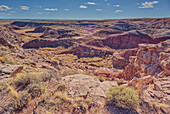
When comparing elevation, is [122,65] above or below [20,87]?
below

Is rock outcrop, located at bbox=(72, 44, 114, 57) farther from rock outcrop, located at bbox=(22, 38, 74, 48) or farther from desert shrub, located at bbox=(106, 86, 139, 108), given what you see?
desert shrub, located at bbox=(106, 86, 139, 108)

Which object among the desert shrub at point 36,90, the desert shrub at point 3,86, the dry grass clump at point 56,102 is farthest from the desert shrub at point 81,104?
the desert shrub at point 3,86

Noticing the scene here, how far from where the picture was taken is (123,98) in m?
3.50

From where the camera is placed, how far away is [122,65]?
80.4 ft

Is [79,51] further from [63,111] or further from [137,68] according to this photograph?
[63,111]

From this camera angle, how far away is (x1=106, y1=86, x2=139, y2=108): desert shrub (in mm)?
3421

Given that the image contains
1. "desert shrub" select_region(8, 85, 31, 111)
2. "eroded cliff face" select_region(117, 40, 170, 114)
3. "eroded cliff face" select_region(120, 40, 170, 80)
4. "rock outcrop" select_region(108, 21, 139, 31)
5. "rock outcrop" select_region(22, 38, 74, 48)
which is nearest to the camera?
"desert shrub" select_region(8, 85, 31, 111)

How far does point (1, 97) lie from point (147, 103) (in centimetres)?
543

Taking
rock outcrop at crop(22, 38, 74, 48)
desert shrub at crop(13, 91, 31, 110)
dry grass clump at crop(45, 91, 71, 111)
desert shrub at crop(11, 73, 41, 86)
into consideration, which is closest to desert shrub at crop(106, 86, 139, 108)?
dry grass clump at crop(45, 91, 71, 111)

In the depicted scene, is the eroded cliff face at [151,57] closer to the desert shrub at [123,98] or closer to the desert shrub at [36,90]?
the desert shrub at [123,98]

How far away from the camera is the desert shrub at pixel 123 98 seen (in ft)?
11.2

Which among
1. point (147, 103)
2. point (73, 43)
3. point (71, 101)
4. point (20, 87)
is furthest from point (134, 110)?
point (73, 43)

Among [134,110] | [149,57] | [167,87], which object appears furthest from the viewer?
[149,57]

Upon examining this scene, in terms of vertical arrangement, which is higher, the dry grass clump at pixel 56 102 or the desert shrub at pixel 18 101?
the desert shrub at pixel 18 101
